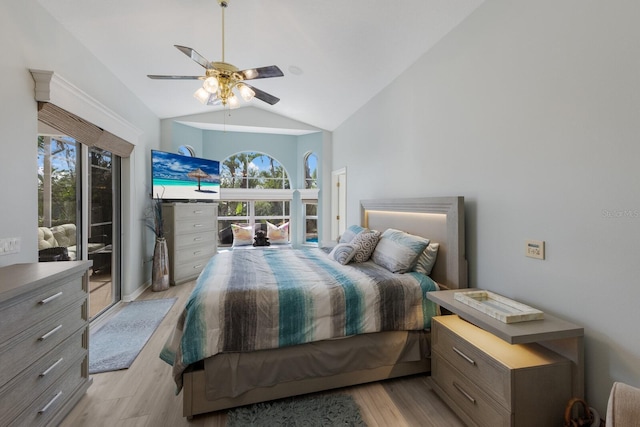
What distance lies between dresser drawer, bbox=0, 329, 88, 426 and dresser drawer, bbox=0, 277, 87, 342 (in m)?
0.22

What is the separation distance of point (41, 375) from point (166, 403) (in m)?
0.70

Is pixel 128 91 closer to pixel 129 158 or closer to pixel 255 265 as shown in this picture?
pixel 129 158

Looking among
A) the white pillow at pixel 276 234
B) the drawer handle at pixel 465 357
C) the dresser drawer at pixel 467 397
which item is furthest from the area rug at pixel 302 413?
the white pillow at pixel 276 234

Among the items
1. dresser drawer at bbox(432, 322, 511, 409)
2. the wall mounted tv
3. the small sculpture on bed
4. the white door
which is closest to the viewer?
dresser drawer at bbox(432, 322, 511, 409)

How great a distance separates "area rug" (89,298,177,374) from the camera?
232cm

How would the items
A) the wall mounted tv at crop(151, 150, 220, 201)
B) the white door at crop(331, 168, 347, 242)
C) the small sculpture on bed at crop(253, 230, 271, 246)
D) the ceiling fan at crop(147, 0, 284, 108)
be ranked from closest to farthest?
the ceiling fan at crop(147, 0, 284, 108) < the wall mounted tv at crop(151, 150, 220, 201) < the white door at crop(331, 168, 347, 242) < the small sculpture on bed at crop(253, 230, 271, 246)

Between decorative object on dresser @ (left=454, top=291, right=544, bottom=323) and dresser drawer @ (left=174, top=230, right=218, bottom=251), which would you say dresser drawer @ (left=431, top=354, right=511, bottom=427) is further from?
dresser drawer @ (left=174, top=230, right=218, bottom=251)

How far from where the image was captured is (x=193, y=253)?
474 cm

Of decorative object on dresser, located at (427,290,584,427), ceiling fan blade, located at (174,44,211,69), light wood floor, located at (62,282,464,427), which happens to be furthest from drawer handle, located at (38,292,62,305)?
decorative object on dresser, located at (427,290,584,427)

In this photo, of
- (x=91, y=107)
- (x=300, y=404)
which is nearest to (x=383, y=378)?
(x=300, y=404)

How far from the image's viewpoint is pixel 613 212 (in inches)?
53.5

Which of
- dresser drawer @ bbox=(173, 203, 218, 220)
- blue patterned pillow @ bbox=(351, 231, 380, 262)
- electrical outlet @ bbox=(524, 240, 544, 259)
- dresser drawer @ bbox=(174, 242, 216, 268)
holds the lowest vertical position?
dresser drawer @ bbox=(174, 242, 216, 268)

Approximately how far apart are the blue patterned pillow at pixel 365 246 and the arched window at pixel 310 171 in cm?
326

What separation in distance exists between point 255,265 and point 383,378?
136 centimetres
